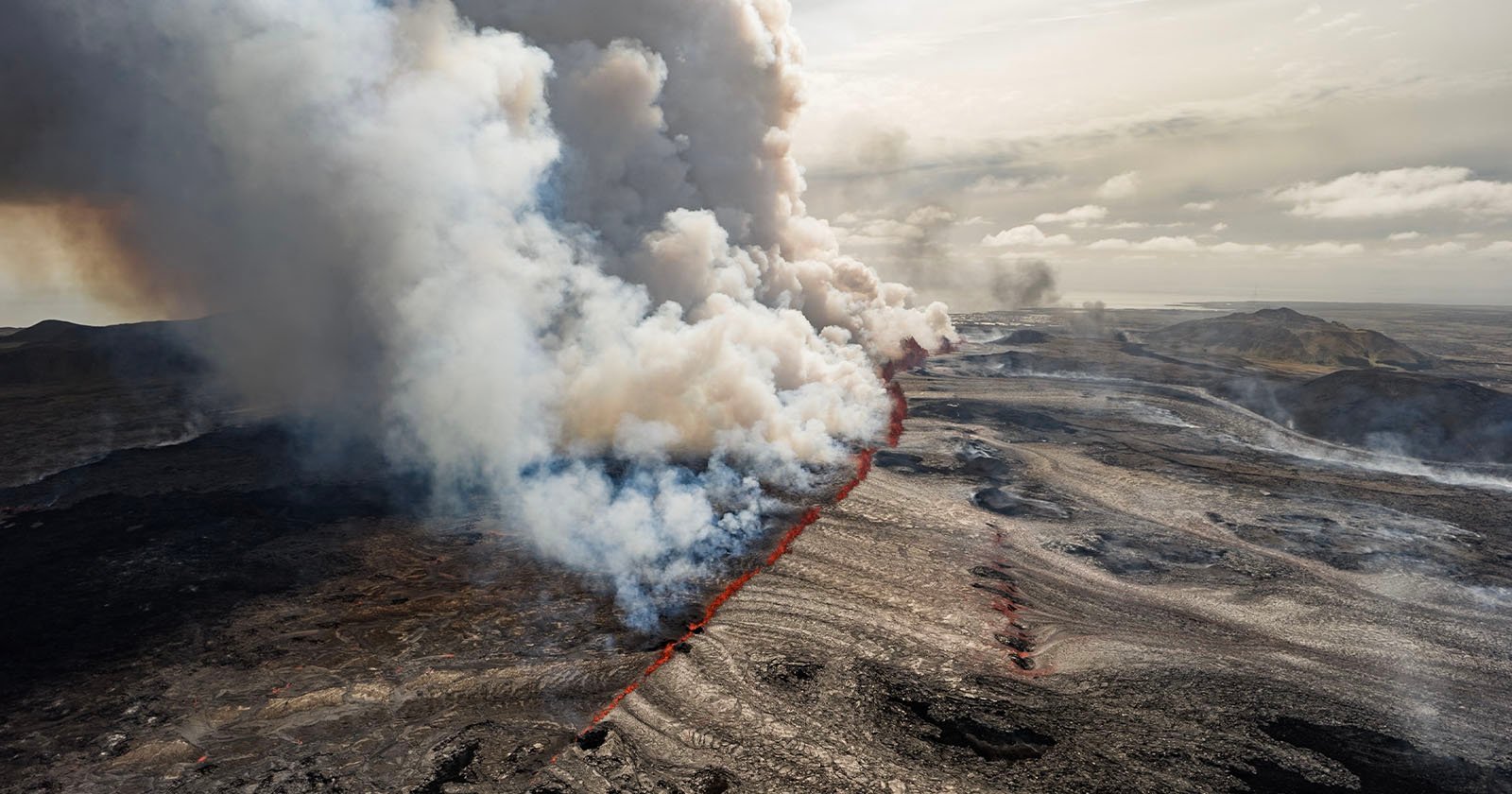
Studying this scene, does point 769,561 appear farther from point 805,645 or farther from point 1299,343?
point 1299,343

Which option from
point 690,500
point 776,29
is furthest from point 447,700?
point 776,29

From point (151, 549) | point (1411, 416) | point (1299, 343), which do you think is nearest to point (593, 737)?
point (151, 549)

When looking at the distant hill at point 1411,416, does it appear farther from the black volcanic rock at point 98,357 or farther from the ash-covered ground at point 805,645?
the black volcanic rock at point 98,357

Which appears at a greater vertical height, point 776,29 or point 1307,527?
point 776,29

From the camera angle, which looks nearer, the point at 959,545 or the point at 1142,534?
the point at 959,545

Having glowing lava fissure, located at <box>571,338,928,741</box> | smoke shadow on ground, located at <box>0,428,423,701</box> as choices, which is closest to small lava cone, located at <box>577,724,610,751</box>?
glowing lava fissure, located at <box>571,338,928,741</box>

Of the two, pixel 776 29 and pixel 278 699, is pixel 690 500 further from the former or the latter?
pixel 776 29
